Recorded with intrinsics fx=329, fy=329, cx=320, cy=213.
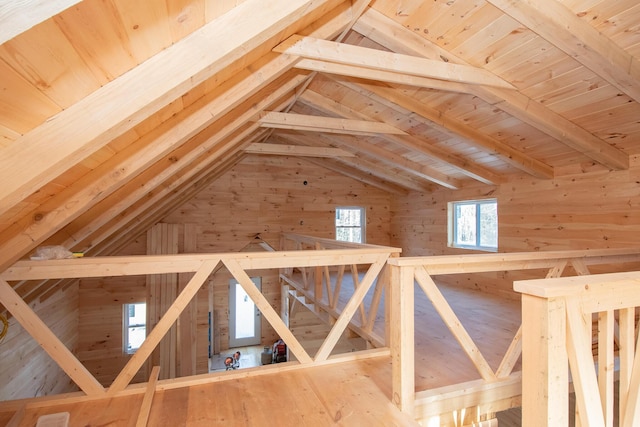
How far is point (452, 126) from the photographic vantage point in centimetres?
364

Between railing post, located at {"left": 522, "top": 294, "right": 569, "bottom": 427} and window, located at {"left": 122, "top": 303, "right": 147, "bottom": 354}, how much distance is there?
6482 mm

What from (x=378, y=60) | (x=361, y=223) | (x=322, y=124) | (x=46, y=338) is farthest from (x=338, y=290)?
(x=361, y=223)

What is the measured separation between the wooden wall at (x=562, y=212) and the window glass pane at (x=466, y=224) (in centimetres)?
21

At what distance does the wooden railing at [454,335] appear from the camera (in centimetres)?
194

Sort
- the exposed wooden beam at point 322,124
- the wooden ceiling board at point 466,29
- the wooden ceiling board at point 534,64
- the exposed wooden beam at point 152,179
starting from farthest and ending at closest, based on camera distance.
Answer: the exposed wooden beam at point 322,124 → the exposed wooden beam at point 152,179 → the wooden ceiling board at point 534,64 → the wooden ceiling board at point 466,29

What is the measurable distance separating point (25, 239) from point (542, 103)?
13.1 feet

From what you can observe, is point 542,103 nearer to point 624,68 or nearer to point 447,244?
point 624,68

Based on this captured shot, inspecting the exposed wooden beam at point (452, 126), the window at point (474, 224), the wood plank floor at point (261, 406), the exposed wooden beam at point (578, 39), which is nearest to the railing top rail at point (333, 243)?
the wood plank floor at point (261, 406)

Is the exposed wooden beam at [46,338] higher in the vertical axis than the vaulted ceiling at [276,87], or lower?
lower

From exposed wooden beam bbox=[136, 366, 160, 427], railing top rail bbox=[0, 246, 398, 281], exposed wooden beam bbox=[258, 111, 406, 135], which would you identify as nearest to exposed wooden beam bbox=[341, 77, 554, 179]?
exposed wooden beam bbox=[258, 111, 406, 135]

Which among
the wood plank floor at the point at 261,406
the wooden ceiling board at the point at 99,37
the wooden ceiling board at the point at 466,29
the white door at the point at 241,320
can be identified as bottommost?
the white door at the point at 241,320

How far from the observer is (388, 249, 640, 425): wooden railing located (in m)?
1.94

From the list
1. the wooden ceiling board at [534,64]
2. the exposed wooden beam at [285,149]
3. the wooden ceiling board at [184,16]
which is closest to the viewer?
the wooden ceiling board at [184,16]

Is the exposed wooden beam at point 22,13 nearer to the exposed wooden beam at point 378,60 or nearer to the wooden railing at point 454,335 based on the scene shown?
the exposed wooden beam at point 378,60
